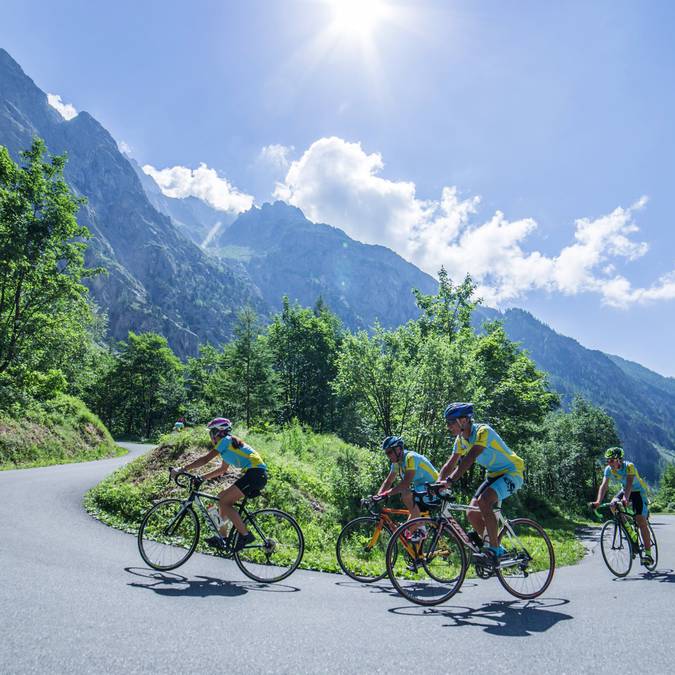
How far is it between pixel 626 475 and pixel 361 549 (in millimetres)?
6292

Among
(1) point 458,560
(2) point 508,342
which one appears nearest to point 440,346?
(1) point 458,560

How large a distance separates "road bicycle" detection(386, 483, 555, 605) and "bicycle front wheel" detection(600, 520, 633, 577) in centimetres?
357

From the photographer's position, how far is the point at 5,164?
24.0m

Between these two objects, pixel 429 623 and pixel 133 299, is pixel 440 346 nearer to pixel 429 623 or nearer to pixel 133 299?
pixel 429 623

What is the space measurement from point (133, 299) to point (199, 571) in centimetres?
21629

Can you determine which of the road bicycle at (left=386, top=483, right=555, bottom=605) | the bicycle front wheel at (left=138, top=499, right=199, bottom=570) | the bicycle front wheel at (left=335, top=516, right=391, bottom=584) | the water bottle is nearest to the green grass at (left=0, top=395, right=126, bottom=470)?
the bicycle front wheel at (left=138, top=499, right=199, bottom=570)

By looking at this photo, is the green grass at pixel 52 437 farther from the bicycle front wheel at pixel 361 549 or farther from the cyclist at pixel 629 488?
the cyclist at pixel 629 488

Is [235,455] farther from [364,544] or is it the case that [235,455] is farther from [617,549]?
[617,549]

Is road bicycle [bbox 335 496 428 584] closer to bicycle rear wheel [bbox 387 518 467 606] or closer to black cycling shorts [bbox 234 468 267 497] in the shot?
bicycle rear wheel [bbox 387 518 467 606]

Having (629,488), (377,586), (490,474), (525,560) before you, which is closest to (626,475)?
(629,488)

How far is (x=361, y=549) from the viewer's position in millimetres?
7504

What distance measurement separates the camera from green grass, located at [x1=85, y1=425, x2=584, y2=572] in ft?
33.3

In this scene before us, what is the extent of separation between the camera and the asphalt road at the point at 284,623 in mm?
3705

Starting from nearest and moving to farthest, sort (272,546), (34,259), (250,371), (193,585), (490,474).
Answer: (193,585) < (490,474) < (272,546) < (34,259) < (250,371)
